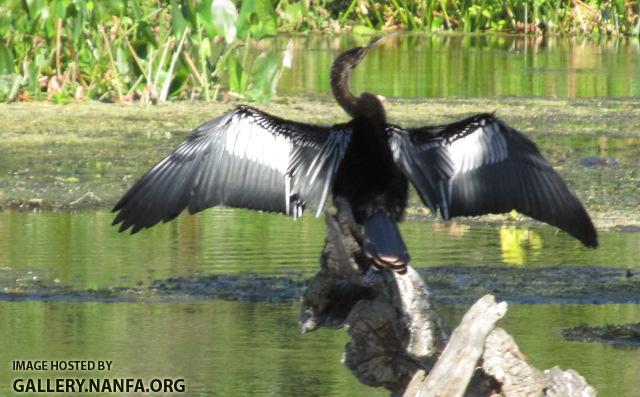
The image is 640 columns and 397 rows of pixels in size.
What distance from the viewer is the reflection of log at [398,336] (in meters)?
4.23

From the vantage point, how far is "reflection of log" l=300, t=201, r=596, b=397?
4.23 m

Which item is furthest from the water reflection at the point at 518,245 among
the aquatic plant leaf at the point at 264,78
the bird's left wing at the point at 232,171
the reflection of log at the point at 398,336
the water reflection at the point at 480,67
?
the water reflection at the point at 480,67

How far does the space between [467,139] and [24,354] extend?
188 cm

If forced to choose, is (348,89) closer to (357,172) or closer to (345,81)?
(345,81)

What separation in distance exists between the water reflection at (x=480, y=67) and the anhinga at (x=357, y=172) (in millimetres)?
9692

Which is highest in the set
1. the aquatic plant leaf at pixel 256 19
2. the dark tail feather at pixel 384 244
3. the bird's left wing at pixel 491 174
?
the aquatic plant leaf at pixel 256 19

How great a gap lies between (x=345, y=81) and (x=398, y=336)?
111 cm

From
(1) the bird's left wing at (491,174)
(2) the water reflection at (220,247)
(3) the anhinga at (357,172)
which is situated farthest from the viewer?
(2) the water reflection at (220,247)

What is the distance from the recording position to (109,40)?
1267 centimetres

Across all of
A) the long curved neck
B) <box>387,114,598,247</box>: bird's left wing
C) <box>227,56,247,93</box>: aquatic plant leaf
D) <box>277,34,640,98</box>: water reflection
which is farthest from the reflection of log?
<box>277,34,640,98</box>: water reflection

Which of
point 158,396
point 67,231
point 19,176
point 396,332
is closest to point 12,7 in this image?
point 19,176

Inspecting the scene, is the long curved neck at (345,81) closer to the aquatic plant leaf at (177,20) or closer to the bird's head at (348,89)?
the bird's head at (348,89)

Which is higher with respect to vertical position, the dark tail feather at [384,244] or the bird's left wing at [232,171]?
the bird's left wing at [232,171]

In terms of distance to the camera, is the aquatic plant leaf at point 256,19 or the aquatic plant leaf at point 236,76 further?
the aquatic plant leaf at point 236,76
